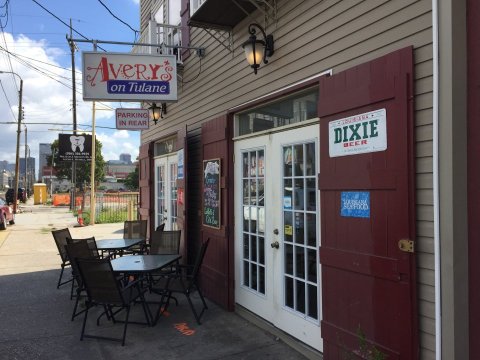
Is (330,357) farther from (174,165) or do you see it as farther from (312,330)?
(174,165)

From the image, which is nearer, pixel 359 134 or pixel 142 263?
pixel 359 134

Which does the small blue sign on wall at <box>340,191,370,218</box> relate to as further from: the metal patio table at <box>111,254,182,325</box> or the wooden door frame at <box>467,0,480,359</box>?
the metal patio table at <box>111,254,182,325</box>

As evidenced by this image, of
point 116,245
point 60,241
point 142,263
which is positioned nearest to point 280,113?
point 142,263

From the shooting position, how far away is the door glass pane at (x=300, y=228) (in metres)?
4.03

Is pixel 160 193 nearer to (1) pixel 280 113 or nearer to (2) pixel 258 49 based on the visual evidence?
(1) pixel 280 113

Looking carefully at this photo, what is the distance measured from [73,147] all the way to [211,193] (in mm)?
14254

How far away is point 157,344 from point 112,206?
15.9 meters

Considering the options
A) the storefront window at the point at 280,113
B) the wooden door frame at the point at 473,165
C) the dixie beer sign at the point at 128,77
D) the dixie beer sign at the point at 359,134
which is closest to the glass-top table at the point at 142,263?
the storefront window at the point at 280,113

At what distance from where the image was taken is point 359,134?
10.6 feet

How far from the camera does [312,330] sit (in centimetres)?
396

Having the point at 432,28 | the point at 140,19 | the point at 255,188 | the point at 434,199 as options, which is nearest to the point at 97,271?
the point at 255,188

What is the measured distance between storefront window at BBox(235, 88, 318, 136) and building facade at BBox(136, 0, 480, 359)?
0.06 feet

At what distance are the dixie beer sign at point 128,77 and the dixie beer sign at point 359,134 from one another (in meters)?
3.03

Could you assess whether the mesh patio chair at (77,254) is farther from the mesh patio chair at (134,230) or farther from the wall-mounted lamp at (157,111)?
the wall-mounted lamp at (157,111)
